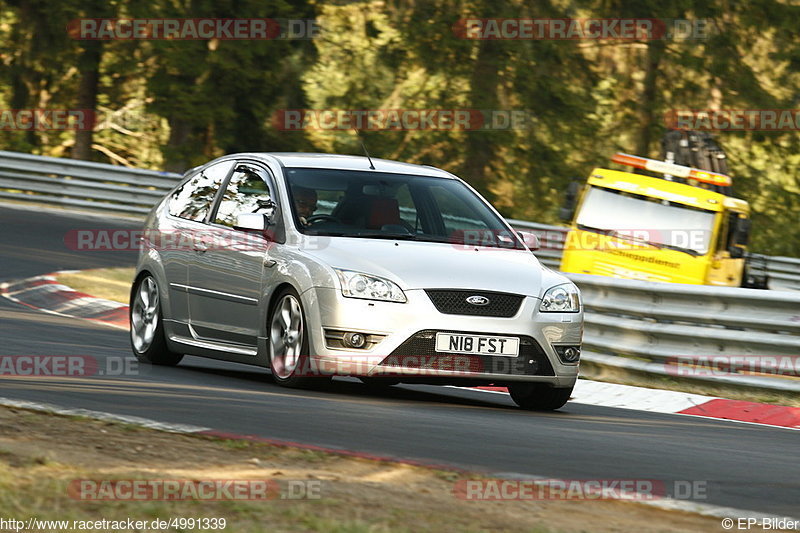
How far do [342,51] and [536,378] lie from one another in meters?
25.9

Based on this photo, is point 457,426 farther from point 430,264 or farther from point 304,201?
point 304,201

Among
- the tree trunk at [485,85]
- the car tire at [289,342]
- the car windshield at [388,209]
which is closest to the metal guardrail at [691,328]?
the car windshield at [388,209]

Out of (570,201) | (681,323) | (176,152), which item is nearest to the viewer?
(681,323)

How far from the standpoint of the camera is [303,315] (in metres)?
8.92

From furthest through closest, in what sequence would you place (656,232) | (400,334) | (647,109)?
(647,109)
(656,232)
(400,334)

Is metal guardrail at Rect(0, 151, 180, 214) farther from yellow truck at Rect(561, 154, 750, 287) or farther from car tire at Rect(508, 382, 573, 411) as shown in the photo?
car tire at Rect(508, 382, 573, 411)

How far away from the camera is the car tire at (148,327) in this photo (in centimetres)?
1080

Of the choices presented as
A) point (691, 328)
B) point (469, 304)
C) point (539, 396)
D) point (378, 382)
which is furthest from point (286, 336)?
point (691, 328)

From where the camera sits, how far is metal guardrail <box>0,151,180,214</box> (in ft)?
82.4

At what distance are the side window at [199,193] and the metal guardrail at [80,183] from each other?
46.2 ft

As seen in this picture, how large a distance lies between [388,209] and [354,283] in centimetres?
102

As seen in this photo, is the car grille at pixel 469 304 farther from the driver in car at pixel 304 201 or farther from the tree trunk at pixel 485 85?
the tree trunk at pixel 485 85

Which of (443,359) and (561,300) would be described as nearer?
(443,359)

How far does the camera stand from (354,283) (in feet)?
28.7
